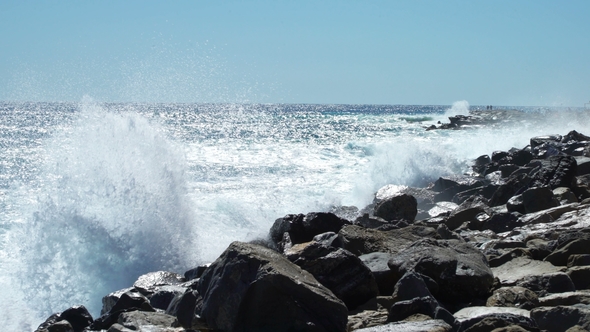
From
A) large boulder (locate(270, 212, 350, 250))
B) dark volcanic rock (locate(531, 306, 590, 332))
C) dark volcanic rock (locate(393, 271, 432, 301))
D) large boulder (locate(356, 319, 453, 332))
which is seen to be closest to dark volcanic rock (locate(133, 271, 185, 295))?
large boulder (locate(270, 212, 350, 250))

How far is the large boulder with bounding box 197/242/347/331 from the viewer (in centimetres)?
400

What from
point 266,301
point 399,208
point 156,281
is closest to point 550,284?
point 266,301

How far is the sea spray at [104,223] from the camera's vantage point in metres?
8.64

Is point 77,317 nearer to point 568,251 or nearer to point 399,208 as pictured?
point 568,251

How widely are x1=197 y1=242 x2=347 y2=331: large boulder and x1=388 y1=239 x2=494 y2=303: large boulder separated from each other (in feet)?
3.12

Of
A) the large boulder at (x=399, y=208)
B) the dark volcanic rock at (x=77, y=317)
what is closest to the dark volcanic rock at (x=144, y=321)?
the dark volcanic rock at (x=77, y=317)

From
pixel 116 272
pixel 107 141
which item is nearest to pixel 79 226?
pixel 116 272

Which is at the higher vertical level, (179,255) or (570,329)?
(570,329)

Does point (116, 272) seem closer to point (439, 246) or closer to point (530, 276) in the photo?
point (439, 246)

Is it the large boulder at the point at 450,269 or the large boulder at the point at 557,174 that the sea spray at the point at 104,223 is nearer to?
the large boulder at the point at 450,269

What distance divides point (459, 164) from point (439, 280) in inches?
662

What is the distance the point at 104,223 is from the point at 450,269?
6638 mm

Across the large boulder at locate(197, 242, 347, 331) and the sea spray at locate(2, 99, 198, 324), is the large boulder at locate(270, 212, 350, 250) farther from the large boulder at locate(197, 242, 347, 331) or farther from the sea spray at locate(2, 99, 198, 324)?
the large boulder at locate(197, 242, 347, 331)

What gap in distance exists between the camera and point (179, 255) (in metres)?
9.32
